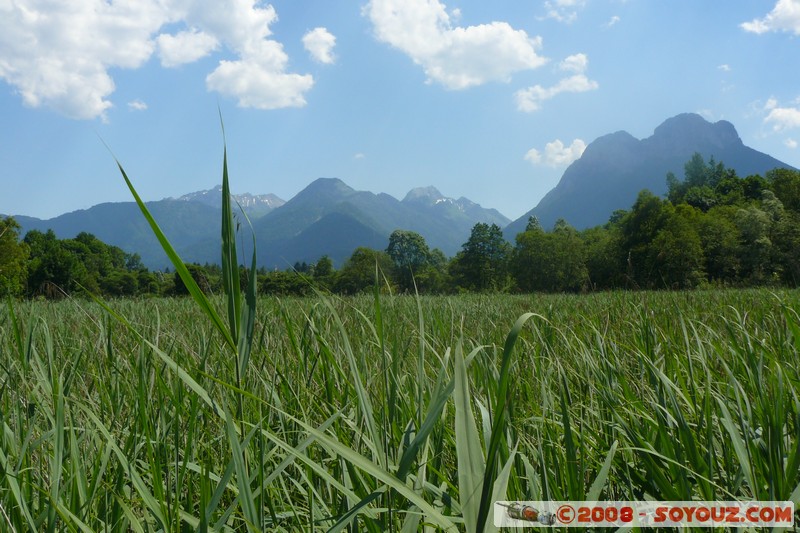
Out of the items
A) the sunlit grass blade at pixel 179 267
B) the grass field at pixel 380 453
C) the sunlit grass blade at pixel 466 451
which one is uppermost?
the sunlit grass blade at pixel 179 267

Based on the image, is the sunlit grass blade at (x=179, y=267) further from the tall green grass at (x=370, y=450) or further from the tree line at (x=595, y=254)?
the tree line at (x=595, y=254)

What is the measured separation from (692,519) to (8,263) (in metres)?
30.2

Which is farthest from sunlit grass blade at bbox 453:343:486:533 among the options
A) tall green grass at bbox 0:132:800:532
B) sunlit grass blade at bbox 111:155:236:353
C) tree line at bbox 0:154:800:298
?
tree line at bbox 0:154:800:298

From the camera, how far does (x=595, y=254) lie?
116 feet

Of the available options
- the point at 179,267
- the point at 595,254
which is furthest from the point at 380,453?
the point at 595,254

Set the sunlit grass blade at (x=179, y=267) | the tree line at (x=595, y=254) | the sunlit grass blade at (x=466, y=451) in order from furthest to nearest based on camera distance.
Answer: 1. the tree line at (x=595, y=254)
2. the sunlit grass blade at (x=179, y=267)
3. the sunlit grass blade at (x=466, y=451)

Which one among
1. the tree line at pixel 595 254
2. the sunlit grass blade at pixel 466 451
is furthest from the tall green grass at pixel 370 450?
the tree line at pixel 595 254

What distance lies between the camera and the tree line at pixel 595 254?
18.6 meters

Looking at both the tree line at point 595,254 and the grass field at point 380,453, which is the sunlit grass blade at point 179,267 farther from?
the tree line at point 595,254

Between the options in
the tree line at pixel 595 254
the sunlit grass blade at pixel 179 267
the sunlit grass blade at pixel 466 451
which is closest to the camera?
the sunlit grass blade at pixel 466 451

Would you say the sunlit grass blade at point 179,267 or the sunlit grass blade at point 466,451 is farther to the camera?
the sunlit grass blade at point 179,267

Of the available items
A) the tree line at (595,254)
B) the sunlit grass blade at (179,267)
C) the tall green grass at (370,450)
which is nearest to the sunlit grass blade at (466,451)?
the tall green grass at (370,450)

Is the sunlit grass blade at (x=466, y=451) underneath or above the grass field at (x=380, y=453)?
above

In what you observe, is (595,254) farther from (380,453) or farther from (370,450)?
(380,453)
